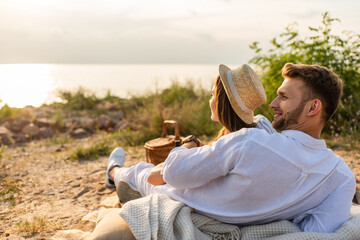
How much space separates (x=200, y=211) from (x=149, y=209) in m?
0.33

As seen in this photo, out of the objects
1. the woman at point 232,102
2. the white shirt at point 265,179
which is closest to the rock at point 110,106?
the woman at point 232,102

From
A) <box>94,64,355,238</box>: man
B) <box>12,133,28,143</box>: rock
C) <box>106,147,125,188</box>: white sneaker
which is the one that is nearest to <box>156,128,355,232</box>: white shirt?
<box>94,64,355,238</box>: man

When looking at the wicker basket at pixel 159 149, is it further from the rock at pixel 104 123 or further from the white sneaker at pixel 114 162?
the rock at pixel 104 123

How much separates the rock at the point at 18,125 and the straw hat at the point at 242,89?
6769mm

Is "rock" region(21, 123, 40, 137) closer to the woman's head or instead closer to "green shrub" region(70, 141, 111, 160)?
"green shrub" region(70, 141, 111, 160)

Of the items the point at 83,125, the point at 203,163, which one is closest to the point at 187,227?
the point at 203,163

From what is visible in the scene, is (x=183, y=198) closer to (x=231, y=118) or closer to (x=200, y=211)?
(x=200, y=211)

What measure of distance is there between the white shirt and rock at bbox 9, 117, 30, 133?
6.71 meters

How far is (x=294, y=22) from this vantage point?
6023mm

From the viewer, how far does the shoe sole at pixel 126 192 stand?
3143 millimetres

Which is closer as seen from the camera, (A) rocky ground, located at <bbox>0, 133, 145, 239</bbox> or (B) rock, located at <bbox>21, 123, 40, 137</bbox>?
(A) rocky ground, located at <bbox>0, 133, 145, 239</bbox>

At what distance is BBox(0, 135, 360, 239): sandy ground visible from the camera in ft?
9.91

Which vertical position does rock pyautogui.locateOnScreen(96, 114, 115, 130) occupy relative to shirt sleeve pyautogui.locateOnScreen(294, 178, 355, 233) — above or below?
below

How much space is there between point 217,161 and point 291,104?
0.63m
